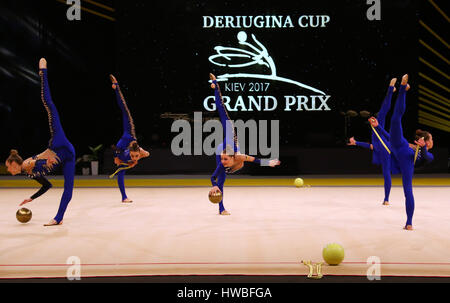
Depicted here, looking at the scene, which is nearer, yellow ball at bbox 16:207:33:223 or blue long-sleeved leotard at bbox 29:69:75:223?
blue long-sleeved leotard at bbox 29:69:75:223

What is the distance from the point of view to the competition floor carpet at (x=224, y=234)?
425 centimetres

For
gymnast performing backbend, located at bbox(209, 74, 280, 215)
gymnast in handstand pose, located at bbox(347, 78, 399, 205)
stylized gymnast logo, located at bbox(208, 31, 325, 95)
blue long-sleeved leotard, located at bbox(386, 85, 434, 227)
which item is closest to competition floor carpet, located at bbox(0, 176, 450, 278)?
gymnast in handstand pose, located at bbox(347, 78, 399, 205)

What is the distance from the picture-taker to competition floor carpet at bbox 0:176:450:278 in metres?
4.25

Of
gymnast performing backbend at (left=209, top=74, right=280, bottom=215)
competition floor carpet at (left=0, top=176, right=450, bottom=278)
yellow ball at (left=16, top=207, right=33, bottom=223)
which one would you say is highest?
gymnast performing backbend at (left=209, top=74, right=280, bottom=215)

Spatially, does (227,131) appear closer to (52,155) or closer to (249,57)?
(52,155)

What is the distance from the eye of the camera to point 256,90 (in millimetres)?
14375

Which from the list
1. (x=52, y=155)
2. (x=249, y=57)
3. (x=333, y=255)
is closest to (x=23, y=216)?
(x=52, y=155)

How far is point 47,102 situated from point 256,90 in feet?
29.3

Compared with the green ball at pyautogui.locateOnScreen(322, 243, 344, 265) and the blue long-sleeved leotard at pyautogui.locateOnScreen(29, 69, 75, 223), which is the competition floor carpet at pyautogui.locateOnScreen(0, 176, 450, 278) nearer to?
the green ball at pyautogui.locateOnScreen(322, 243, 344, 265)

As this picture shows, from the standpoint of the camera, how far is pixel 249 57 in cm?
1434

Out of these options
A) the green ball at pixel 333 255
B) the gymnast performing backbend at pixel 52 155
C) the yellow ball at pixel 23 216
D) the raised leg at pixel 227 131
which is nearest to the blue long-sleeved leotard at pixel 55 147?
the gymnast performing backbend at pixel 52 155

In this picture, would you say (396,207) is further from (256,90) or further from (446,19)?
(446,19)

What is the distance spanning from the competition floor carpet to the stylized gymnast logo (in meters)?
5.04

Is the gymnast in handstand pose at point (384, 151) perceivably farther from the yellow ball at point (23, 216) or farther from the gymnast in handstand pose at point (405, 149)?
the yellow ball at point (23, 216)
